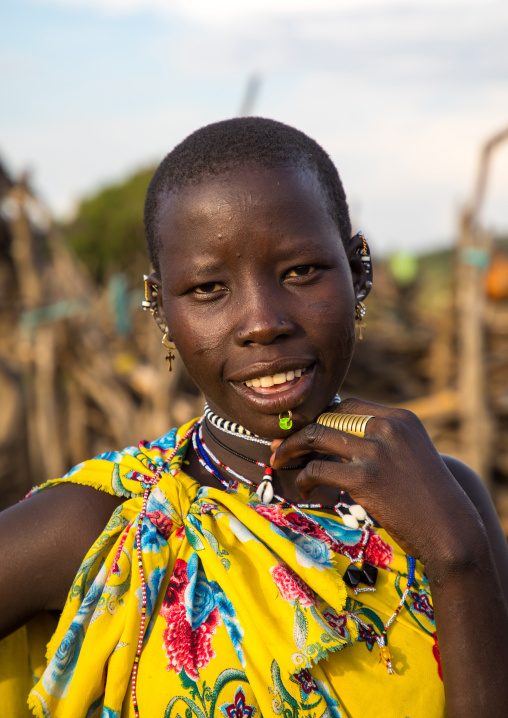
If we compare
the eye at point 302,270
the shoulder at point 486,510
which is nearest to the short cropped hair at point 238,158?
the eye at point 302,270

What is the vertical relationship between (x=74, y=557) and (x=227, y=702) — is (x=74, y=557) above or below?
above

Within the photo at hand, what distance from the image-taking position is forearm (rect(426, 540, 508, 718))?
5.00 feet

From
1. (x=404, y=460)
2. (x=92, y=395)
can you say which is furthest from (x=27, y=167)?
(x=404, y=460)

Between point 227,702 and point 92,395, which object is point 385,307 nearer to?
point 92,395

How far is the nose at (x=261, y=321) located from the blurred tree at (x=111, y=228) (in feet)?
40.9

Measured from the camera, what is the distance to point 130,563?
1658 mm

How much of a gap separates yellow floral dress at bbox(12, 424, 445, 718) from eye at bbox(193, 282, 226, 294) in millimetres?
477

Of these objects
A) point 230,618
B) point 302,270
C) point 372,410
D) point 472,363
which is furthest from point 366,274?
point 472,363

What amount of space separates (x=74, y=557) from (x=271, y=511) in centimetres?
48

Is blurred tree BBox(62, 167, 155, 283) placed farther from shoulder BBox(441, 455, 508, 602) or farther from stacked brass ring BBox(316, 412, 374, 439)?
stacked brass ring BBox(316, 412, 374, 439)

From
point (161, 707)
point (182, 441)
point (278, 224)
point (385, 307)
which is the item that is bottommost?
point (385, 307)

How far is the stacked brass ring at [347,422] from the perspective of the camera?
1666 mm

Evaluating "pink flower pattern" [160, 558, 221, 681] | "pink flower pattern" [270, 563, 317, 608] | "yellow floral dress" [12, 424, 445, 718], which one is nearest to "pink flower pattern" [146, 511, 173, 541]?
"yellow floral dress" [12, 424, 445, 718]

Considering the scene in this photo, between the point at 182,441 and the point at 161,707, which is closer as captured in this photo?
the point at 161,707
